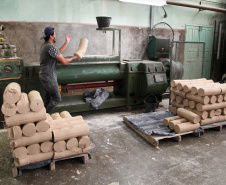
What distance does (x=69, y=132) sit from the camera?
2963 mm

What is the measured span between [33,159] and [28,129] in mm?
427

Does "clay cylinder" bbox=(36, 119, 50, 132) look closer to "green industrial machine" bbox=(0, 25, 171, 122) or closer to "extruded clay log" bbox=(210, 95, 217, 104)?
"green industrial machine" bbox=(0, 25, 171, 122)

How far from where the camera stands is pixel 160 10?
7527mm

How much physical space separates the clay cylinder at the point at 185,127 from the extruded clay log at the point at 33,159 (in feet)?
7.34

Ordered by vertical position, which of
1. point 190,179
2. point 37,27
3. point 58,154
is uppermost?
point 37,27

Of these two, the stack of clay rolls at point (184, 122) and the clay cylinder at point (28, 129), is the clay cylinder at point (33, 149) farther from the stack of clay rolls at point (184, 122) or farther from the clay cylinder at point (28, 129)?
the stack of clay rolls at point (184, 122)

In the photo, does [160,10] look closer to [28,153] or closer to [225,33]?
[225,33]

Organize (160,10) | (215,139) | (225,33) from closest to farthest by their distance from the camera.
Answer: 1. (215,139)
2. (160,10)
3. (225,33)

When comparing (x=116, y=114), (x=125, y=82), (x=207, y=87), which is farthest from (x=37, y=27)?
(x=207, y=87)

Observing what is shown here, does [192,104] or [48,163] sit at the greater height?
[192,104]

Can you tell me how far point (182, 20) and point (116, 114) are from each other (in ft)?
16.6

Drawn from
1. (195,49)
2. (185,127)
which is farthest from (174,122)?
(195,49)

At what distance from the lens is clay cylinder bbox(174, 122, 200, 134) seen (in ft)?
12.5

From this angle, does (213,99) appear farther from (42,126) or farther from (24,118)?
(24,118)
